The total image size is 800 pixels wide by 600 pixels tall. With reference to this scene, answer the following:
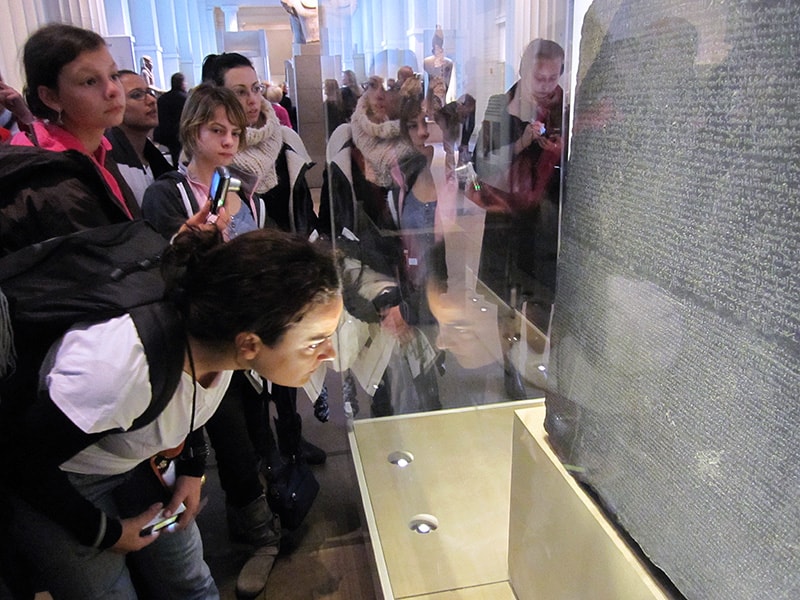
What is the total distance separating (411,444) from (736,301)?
A: 4.61ft

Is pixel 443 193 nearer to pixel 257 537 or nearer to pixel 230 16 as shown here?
pixel 257 537

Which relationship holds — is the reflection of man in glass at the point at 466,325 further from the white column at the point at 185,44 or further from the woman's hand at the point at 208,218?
the white column at the point at 185,44

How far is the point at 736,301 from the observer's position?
0.65 m

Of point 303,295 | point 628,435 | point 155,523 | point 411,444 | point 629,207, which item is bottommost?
point 411,444

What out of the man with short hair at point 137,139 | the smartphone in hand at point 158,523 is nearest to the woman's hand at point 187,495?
the smartphone in hand at point 158,523

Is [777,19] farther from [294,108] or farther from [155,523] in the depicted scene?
[294,108]

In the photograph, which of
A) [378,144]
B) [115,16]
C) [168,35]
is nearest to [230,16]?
[168,35]

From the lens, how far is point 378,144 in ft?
5.85

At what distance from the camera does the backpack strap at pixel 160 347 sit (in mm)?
913

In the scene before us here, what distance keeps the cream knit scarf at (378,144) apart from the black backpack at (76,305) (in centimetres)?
90

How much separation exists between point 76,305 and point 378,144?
1.05 metres

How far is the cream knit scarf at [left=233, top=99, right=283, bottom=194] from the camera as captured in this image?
2023mm

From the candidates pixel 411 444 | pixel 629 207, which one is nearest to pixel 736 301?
pixel 629 207

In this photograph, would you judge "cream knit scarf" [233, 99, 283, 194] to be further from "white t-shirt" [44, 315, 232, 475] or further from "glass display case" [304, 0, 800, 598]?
"white t-shirt" [44, 315, 232, 475]
